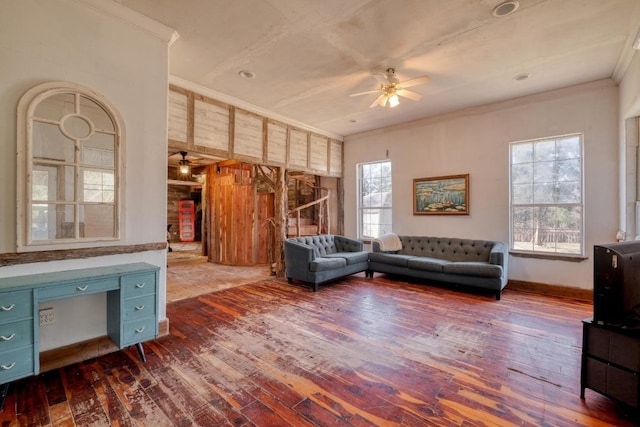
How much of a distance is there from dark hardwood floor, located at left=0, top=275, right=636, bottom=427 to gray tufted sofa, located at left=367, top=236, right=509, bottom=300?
2.27ft

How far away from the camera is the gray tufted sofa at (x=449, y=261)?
4.27 m

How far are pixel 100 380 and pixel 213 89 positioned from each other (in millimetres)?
3832

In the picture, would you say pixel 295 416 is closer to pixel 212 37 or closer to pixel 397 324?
pixel 397 324

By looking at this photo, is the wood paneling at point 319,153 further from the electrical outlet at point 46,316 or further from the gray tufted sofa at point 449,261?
the electrical outlet at point 46,316

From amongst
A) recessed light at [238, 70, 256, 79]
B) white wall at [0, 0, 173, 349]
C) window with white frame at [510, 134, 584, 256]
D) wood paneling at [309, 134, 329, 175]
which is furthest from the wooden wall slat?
window with white frame at [510, 134, 584, 256]

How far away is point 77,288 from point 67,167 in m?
1.07

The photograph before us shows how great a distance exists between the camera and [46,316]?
237cm

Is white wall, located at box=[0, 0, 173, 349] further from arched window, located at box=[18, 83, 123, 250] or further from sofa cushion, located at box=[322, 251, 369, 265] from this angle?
sofa cushion, located at box=[322, 251, 369, 265]

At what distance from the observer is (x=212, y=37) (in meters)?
3.05

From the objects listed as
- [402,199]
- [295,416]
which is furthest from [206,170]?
[295,416]

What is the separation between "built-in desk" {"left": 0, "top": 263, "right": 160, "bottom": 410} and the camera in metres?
1.91

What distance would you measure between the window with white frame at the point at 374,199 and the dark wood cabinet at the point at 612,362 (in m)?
4.53

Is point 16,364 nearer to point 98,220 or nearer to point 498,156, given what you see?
point 98,220

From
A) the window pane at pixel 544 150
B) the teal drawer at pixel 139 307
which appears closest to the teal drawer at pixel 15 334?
the teal drawer at pixel 139 307
